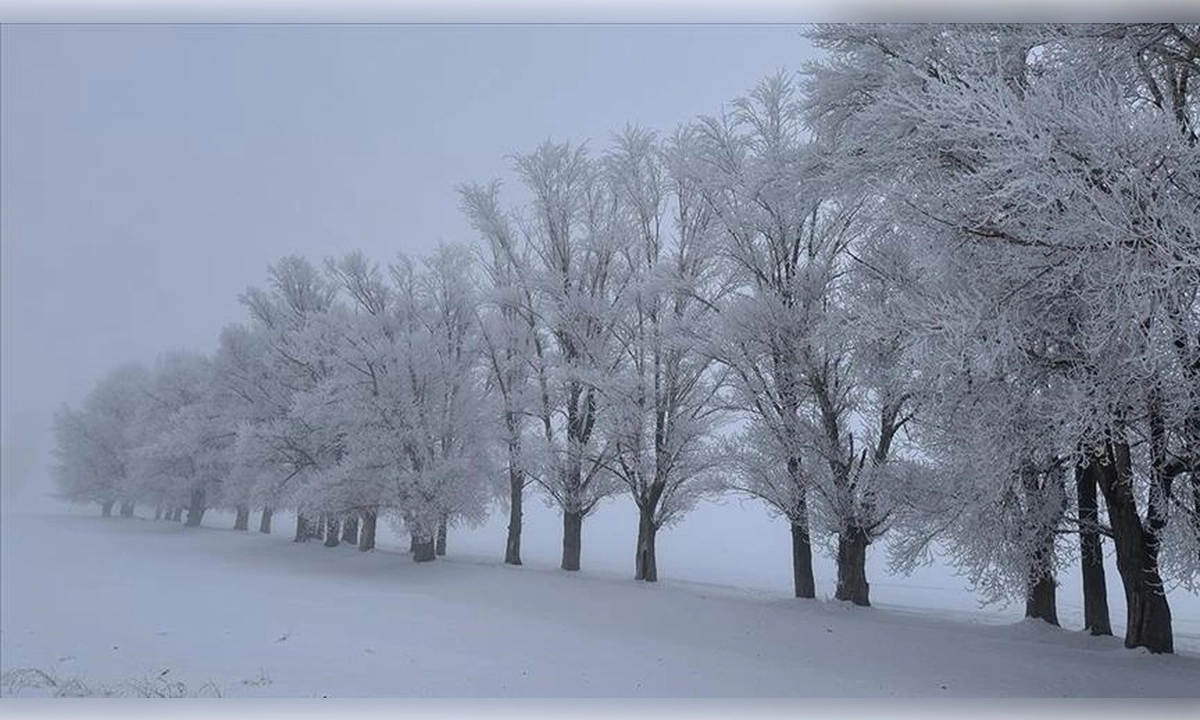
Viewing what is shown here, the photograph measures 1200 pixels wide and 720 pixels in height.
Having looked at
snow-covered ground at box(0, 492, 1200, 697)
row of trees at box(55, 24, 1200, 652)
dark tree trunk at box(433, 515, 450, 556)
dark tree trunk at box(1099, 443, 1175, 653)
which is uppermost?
row of trees at box(55, 24, 1200, 652)

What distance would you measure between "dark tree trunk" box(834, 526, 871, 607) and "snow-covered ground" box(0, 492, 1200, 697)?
0.32 metres

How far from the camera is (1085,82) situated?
8164 millimetres

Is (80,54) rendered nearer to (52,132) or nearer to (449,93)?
(52,132)

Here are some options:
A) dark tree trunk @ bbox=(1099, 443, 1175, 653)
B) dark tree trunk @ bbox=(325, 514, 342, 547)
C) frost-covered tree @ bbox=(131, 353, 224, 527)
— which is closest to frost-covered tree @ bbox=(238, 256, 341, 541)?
dark tree trunk @ bbox=(325, 514, 342, 547)

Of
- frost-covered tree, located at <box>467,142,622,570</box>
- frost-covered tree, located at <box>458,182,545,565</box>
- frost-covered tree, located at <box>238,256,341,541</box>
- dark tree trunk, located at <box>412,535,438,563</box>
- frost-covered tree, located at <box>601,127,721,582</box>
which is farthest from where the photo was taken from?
frost-covered tree, located at <box>238,256,341,541</box>

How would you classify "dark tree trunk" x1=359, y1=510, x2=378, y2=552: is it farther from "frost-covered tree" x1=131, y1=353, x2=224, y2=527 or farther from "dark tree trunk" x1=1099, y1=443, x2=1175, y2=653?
"dark tree trunk" x1=1099, y1=443, x2=1175, y2=653

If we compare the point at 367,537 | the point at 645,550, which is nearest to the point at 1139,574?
the point at 645,550

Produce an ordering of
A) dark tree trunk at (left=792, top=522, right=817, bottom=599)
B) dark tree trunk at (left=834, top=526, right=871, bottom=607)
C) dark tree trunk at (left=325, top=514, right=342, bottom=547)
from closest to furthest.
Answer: dark tree trunk at (left=834, top=526, right=871, bottom=607)
dark tree trunk at (left=792, top=522, right=817, bottom=599)
dark tree trunk at (left=325, top=514, right=342, bottom=547)

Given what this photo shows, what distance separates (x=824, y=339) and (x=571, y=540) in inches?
337

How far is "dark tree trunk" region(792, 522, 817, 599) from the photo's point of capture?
1405 centimetres

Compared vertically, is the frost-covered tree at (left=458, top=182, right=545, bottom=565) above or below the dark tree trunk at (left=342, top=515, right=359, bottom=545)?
above

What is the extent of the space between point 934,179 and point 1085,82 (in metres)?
2.11

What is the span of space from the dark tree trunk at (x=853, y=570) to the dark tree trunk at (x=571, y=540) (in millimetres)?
6479

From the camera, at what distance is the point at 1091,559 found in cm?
1071
